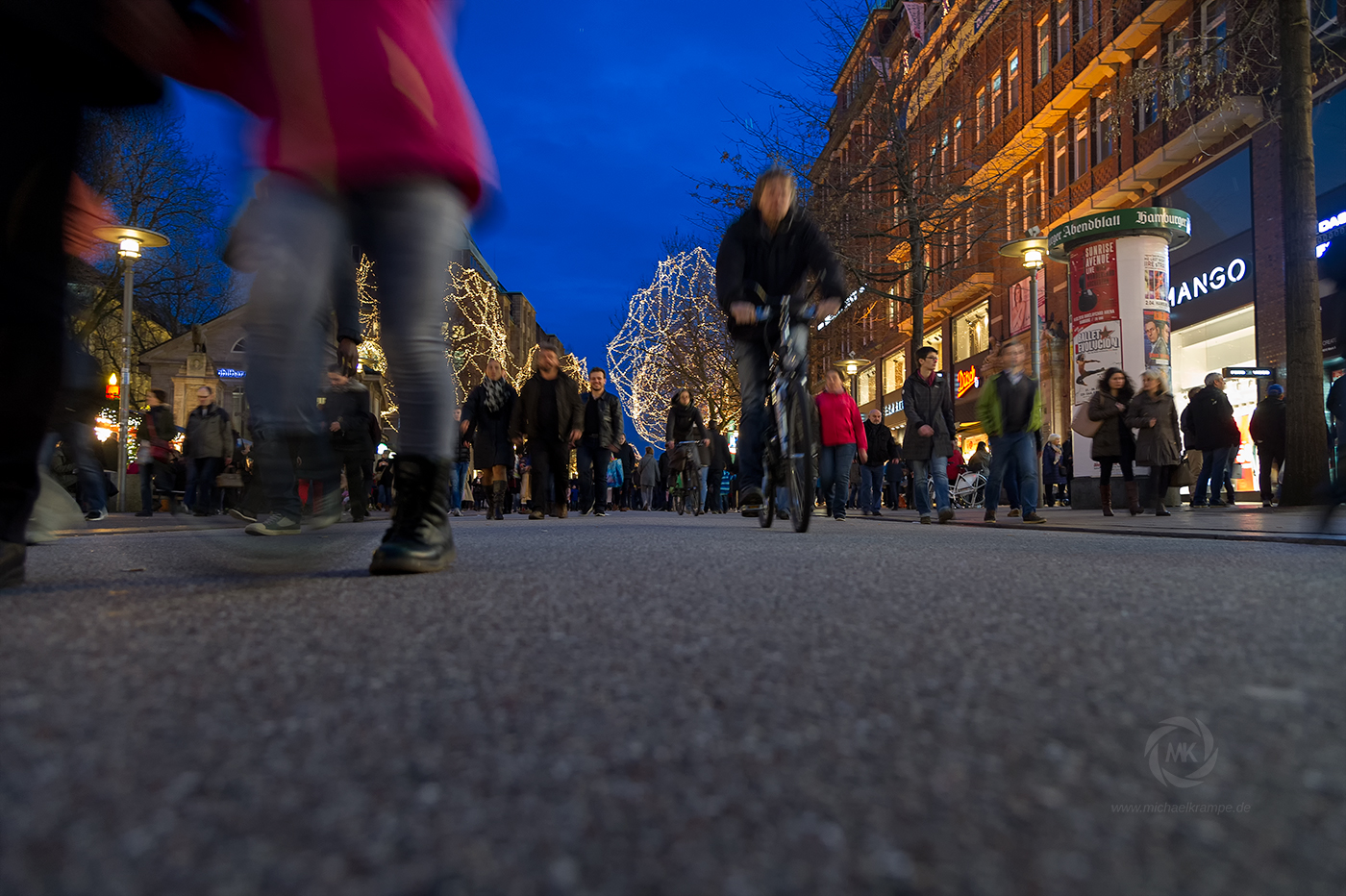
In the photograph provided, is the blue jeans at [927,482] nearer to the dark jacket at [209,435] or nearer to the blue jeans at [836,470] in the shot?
the blue jeans at [836,470]

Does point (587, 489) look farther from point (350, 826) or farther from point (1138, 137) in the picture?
point (1138, 137)

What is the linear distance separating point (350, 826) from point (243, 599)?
5.24 ft

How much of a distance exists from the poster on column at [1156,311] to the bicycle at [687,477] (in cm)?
742

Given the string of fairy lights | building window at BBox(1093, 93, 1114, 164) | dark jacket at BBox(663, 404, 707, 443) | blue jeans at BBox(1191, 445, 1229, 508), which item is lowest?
blue jeans at BBox(1191, 445, 1229, 508)

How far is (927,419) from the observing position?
11.3m

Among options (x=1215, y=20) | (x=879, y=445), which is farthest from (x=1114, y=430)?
(x=1215, y=20)

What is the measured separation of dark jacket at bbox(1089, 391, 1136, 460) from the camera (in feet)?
38.4

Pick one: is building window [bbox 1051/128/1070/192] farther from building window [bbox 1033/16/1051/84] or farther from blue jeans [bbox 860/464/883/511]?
blue jeans [bbox 860/464/883/511]

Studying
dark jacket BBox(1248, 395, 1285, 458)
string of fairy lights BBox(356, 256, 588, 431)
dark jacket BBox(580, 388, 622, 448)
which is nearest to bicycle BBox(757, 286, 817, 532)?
dark jacket BBox(580, 388, 622, 448)

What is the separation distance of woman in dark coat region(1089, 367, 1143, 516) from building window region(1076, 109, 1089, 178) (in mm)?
15418

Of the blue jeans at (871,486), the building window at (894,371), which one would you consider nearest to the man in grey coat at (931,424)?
the blue jeans at (871,486)

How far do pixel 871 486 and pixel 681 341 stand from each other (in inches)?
775

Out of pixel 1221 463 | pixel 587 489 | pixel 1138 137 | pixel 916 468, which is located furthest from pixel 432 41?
pixel 1138 137

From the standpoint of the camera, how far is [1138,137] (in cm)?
2238
